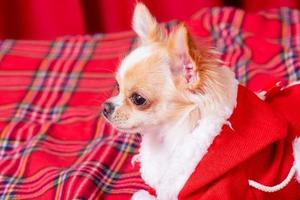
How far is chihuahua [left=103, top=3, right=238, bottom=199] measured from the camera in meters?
0.97

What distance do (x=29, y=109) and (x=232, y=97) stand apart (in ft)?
2.65

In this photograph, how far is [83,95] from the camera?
1699 millimetres

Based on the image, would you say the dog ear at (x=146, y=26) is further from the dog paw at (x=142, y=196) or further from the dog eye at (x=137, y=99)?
the dog paw at (x=142, y=196)

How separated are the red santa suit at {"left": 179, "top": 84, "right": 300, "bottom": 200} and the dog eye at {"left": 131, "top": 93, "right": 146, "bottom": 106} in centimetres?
15

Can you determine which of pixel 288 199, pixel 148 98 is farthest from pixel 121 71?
pixel 288 199

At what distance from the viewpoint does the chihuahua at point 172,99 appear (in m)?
0.97

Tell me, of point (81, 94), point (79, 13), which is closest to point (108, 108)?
point (81, 94)

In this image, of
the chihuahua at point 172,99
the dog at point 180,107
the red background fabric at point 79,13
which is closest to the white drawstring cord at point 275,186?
the dog at point 180,107

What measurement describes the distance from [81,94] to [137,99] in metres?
0.71

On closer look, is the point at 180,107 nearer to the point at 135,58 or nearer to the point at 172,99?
the point at 172,99

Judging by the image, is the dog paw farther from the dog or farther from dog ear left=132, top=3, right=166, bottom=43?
dog ear left=132, top=3, right=166, bottom=43

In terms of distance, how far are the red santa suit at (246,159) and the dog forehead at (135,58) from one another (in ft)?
0.62


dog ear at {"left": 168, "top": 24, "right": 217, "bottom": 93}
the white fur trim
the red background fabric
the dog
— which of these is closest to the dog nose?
the dog

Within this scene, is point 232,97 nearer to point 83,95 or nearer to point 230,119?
point 230,119
